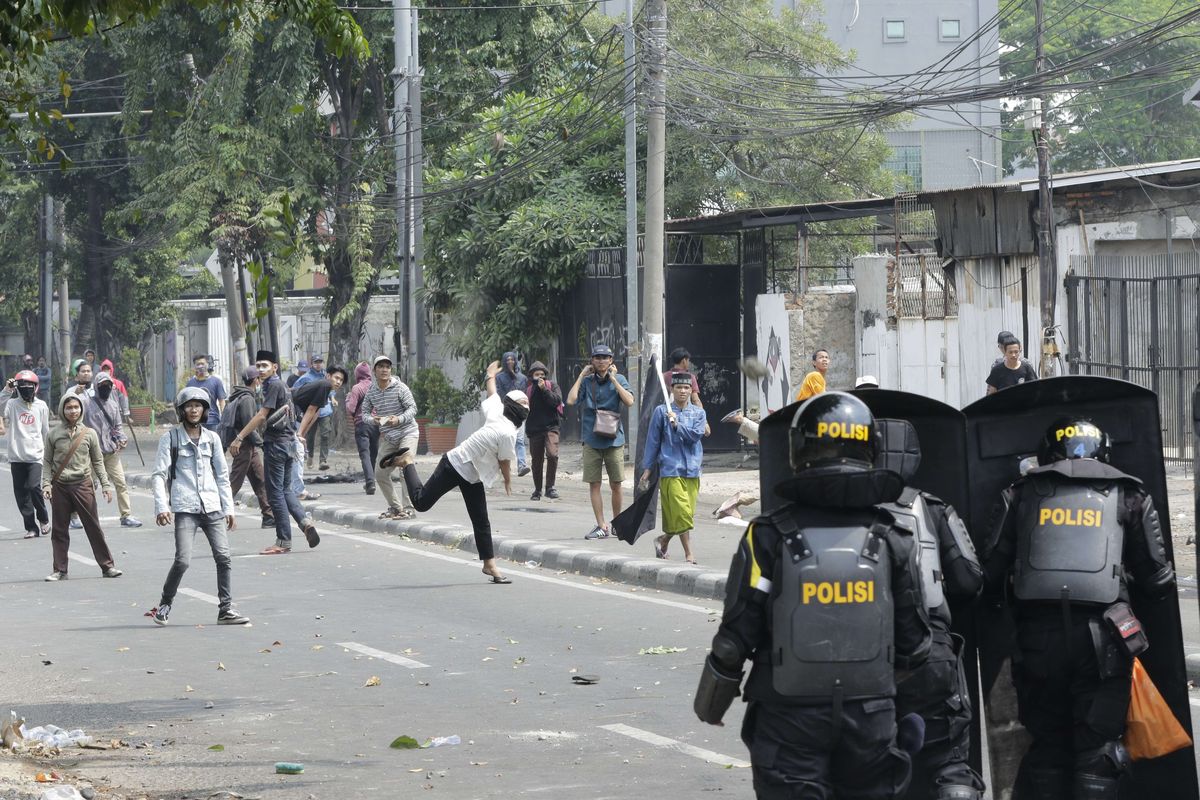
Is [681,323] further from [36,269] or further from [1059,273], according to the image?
[36,269]

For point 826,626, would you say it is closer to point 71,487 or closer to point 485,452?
point 485,452

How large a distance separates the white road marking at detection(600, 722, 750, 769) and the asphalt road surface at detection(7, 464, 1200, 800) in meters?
0.02

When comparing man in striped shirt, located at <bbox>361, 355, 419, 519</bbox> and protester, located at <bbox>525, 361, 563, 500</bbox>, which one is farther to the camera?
protester, located at <bbox>525, 361, 563, 500</bbox>

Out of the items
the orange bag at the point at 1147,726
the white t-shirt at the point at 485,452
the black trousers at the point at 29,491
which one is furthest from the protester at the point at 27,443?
the orange bag at the point at 1147,726

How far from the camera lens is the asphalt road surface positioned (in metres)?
6.46

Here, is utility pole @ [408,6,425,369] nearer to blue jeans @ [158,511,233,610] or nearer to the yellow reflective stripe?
blue jeans @ [158,511,233,610]

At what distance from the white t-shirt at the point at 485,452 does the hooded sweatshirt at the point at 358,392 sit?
7775mm

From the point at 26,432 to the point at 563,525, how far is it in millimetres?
5583

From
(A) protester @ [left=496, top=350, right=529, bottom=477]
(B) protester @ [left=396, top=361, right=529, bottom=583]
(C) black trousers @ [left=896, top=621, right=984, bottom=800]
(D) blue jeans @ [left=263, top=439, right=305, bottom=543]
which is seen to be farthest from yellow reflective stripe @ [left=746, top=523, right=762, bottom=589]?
(A) protester @ [left=496, top=350, right=529, bottom=477]

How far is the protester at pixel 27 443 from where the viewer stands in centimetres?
1600

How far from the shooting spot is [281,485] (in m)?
14.5

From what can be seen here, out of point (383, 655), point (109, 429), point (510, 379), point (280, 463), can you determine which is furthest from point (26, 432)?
point (383, 655)

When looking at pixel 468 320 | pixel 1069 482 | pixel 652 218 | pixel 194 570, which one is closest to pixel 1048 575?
pixel 1069 482

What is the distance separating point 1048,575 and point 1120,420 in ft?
2.32
